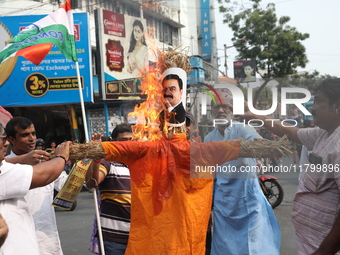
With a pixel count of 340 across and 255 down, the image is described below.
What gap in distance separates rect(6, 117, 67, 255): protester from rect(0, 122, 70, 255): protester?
1.09 meters

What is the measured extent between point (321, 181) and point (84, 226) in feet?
19.0

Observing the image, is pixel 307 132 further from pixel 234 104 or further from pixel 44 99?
pixel 44 99

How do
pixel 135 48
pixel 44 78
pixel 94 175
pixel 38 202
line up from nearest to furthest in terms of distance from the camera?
pixel 94 175 < pixel 38 202 < pixel 44 78 < pixel 135 48

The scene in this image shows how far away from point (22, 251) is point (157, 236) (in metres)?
1.13

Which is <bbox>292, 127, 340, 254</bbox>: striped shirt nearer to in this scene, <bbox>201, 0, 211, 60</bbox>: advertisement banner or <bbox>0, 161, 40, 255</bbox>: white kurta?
<bbox>0, 161, 40, 255</bbox>: white kurta

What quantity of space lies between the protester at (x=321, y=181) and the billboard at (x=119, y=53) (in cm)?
1395

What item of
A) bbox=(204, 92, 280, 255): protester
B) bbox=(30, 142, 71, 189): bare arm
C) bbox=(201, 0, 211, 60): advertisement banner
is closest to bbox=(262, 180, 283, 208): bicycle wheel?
bbox=(204, 92, 280, 255): protester

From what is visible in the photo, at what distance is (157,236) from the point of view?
322cm

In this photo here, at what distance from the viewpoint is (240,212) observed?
4.31 m

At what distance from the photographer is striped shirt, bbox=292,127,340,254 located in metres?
2.63

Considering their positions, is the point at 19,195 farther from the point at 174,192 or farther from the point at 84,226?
the point at 84,226

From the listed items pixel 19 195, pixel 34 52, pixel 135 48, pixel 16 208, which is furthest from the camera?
pixel 135 48

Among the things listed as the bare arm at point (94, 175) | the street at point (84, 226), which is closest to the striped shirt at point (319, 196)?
the street at point (84, 226)

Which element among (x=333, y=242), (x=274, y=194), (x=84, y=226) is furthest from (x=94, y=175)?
(x=274, y=194)
